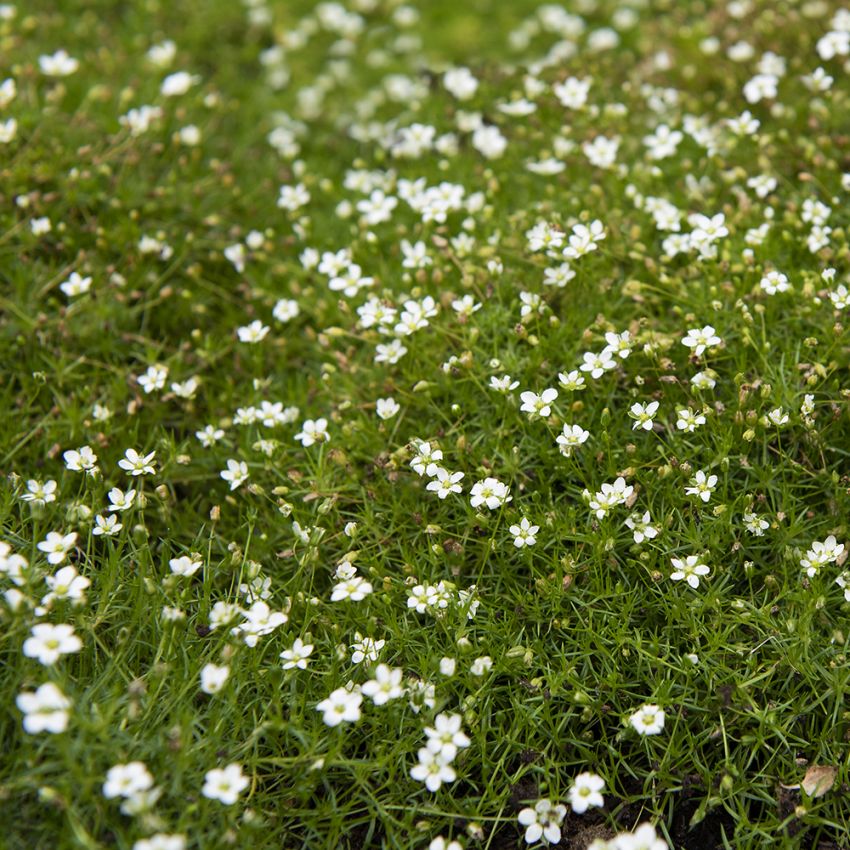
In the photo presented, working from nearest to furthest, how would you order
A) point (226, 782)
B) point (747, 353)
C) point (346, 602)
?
point (226, 782)
point (346, 602)
point (747, 353)

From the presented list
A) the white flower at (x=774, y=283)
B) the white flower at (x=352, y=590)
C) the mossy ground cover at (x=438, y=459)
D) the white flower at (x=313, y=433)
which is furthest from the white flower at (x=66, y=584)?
the white flower at (x=774, y=283)

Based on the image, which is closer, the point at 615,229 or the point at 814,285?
the point at 814,285

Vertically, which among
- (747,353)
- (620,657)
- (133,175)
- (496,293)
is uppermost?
(133,175)

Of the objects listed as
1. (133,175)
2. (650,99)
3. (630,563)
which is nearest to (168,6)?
(133,175)

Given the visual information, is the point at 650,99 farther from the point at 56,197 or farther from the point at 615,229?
the point at 56,197

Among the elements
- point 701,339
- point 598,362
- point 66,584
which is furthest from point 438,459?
point 66,584

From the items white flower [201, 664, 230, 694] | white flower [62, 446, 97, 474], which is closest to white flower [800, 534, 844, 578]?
white flower [201, 664, 230, 694]

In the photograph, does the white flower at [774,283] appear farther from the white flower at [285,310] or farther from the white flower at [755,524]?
the white flower at [285,310]
